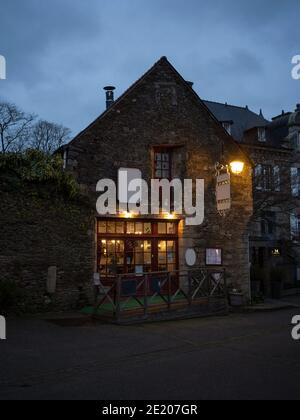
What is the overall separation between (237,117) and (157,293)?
2055 cm

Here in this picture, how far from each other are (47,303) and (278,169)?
43.1 ft

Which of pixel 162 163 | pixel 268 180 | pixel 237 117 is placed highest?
pixel 237 117

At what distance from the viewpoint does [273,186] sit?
64.0 ft

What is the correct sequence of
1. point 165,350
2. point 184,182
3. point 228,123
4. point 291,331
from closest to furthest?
point 165,350, point 291,331, point 184,182, point 228,123

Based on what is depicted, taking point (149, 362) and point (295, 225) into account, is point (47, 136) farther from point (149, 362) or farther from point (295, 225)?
point (149, 362)

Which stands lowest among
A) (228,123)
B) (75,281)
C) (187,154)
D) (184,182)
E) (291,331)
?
(291,331)

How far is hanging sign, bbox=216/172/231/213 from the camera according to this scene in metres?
14.2

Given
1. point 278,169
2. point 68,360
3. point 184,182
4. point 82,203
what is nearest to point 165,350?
point 68,360

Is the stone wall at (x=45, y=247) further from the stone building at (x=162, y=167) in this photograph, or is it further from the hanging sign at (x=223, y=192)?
the hanging sign at (x=223, y=192)

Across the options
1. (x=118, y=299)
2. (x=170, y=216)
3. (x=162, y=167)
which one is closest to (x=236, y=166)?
(x=162, y=167)

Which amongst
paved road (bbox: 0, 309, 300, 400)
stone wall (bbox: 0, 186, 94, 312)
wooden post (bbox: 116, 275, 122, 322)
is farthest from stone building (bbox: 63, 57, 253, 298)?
paved road (bbox: 0, 309, 300, 400)

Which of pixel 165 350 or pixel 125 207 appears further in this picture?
pixel 125 207

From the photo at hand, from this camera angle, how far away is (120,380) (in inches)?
245

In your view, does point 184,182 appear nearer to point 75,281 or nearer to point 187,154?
point 187,154
